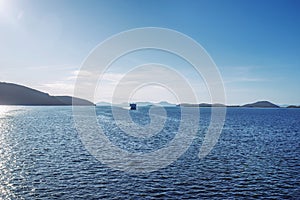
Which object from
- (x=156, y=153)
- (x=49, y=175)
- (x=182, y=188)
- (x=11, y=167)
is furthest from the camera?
(x=156, y=153)

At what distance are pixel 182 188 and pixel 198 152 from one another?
2438cm

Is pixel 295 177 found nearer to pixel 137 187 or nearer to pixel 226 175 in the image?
pixel 226 175

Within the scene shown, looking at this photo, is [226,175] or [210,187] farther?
[226,175]

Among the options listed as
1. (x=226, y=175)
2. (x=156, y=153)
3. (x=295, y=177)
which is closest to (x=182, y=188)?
(x=226, y=175)

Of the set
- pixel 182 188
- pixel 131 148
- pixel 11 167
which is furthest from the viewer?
pixel 131 148

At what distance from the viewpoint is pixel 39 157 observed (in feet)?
167

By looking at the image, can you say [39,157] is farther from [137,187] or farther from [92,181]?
[137,187]

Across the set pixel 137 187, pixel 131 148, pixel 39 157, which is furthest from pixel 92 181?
pixel 131 148

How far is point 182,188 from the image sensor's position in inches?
1368

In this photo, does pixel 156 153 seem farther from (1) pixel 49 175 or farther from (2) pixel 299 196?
(2) pixel 299 196

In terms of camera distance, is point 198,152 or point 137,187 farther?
point 198,152

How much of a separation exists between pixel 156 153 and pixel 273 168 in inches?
937

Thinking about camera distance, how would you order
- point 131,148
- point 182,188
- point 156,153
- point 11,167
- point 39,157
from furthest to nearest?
point 131,148 < point 156,153 < point 39,157 < point 11,167 < point 182,188

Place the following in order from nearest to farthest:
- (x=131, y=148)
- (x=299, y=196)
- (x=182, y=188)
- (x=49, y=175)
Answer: (x=299, y=196) → (x=182, y=188) → (x=49, y=175) → (x=131, y=148)
